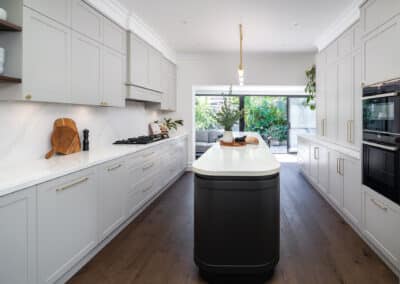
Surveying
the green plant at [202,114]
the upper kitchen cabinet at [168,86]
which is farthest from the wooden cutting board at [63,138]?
the green plant at [202,114]

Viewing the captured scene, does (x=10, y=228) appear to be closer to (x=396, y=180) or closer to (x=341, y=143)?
(x=396, y=180)

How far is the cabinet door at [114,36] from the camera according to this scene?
11.4ft

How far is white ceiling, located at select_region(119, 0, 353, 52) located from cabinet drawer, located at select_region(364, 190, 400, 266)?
8.26ft

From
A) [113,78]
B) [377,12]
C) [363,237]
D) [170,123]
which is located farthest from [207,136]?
[377,12]

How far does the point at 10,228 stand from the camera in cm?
168

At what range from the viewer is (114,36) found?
3.70 meters

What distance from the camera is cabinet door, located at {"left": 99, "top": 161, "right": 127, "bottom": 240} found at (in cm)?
278

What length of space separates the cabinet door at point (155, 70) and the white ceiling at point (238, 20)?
0.38 metres

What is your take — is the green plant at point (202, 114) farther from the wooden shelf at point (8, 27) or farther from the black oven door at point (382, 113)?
the wooden shelf at point (8, 27)

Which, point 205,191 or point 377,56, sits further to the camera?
point 377,56

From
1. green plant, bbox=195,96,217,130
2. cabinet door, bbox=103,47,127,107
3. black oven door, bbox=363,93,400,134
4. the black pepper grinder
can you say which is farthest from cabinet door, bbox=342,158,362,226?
green plant, bbox=195,96,217,130

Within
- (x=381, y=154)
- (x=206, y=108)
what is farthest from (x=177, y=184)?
(x=206, y=108)

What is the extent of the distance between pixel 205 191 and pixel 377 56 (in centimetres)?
198

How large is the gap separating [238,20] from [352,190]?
9.13ft
